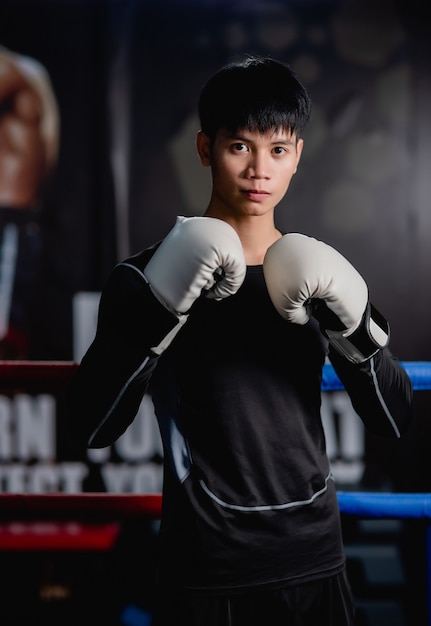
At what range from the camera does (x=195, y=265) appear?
62cm

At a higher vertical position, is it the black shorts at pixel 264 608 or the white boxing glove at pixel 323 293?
the white boxing glove at pixel 323 293

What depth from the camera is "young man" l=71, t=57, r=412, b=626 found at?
64cm

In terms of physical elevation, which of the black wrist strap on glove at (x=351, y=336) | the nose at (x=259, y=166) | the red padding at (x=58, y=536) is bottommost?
the red padding at (x=58, y=536)

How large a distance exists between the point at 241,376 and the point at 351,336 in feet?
0.37

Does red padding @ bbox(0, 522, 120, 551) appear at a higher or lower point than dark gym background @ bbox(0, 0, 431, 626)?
lower

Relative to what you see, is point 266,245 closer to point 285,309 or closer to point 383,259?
point 285,309

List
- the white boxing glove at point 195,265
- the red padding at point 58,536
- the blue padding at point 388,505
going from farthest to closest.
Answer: the red padding at point 58,536, the blue padding at point 388,505, the white boxing glove at point 195,265

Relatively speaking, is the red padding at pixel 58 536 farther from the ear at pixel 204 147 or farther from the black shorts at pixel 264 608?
the ear at pixel 204 147

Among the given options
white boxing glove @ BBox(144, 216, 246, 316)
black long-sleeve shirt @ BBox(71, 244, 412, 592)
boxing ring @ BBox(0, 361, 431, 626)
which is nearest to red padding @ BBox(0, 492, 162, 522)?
boxing ring @ BBox(0, 361, 431, 626)

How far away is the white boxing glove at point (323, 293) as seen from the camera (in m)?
0.63

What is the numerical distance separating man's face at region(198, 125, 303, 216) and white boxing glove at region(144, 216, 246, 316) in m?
0.05

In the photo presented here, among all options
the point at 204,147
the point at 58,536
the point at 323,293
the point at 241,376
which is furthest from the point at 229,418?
the point at 58,536

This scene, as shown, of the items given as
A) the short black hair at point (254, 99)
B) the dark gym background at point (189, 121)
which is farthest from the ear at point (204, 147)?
the dark gym background at point (189, 121)

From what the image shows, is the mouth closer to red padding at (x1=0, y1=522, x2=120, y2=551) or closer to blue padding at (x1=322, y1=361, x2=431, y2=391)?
blue padding at (x1=322, y1=361, x2=431, y2=391)
